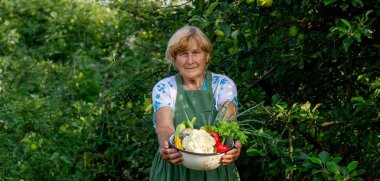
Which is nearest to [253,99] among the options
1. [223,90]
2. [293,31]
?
[293,31]

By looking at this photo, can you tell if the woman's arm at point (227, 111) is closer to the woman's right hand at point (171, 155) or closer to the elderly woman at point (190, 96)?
the elderly woman at point (190, 96)

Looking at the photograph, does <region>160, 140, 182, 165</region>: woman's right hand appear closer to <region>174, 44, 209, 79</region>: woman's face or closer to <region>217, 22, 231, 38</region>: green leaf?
<region>174, 44, 209, 79</region>: woman's face

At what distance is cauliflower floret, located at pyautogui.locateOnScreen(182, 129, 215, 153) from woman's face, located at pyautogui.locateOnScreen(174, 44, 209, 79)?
16.5 inches

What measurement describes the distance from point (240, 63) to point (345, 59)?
552 millimetres

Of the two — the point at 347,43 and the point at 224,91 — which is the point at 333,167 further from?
the point at 224,91

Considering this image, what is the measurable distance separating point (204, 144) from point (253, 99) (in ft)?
3.63

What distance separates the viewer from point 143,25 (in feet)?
15.6

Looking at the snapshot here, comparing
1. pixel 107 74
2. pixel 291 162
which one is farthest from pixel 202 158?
pixel 107 74

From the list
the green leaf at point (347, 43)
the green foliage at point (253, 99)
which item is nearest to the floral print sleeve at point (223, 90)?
the green foliage at point (253, 99)

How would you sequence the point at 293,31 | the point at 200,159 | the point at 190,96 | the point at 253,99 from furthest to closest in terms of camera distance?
the point at 253,99 → the point at 293,31 → the point at 190,96 → the point at 200,159

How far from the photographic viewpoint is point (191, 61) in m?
2.78

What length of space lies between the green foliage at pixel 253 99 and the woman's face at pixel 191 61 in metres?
0.13

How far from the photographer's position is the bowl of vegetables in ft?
7.95

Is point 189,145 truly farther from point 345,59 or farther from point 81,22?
point 81,22
